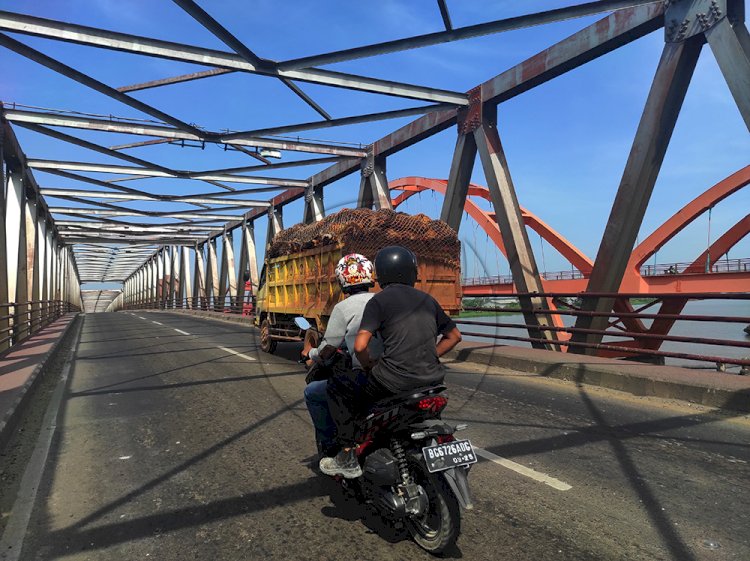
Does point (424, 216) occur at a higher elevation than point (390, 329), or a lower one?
higher

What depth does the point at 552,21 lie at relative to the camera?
9.70 meters

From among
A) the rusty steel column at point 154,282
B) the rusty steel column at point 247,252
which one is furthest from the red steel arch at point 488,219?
the rusty steel column at point 154,282

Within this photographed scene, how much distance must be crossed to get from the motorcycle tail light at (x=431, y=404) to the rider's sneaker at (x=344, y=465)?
0.63 m

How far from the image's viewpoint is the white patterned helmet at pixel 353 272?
11.1 feet

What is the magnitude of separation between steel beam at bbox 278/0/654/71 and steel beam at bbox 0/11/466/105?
1.19 m

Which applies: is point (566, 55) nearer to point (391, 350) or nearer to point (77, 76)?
point (391, 350)

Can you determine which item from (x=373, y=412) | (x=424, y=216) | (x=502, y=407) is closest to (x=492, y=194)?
(x=424, y=216)

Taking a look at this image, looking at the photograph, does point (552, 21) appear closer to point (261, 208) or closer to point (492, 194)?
point (492, 194)

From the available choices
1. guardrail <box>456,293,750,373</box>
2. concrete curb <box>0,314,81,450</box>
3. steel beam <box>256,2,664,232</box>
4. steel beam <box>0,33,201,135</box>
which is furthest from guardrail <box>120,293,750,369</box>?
steel beam <box>0,33,201,135</box>

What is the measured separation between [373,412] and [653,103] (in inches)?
351

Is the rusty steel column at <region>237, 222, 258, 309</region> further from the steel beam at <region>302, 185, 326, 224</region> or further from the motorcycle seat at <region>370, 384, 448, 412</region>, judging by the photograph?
the motorcycle seat at <region>370, 384, 448, 412</region>

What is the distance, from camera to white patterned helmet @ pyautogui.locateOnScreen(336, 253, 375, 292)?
3.39 meters

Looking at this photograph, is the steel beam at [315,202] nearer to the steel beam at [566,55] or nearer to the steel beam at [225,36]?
the steel beam at [566,55]

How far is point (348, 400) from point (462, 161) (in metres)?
11.3
